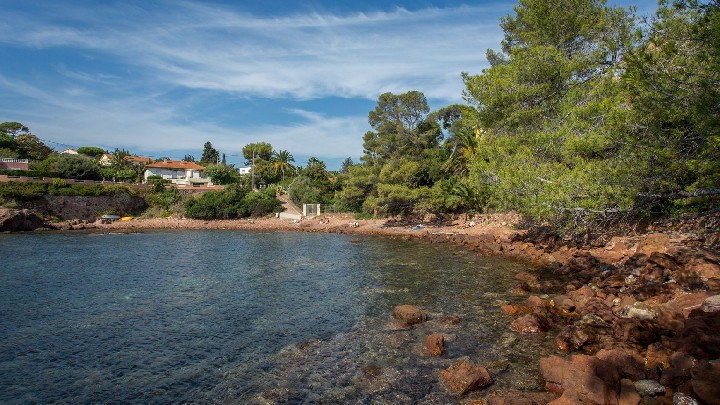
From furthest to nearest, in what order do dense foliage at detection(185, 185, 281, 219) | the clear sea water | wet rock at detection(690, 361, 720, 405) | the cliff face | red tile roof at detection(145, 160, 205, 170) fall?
red tile roof at detection(145, 160, 205, 170) → dense foliage at detection(185, 185, 281, 219) → the cliff face → the clear sea water → wet rock at detection(690, 361, 720, 405)

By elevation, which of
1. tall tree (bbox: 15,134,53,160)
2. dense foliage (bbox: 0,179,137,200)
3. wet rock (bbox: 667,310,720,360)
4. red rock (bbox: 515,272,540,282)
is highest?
tall tree (bbox: 15,134,53,160)

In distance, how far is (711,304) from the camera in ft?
33.9

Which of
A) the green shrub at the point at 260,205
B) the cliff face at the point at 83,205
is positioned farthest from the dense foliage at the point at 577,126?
the cliff face at the point at 83,205

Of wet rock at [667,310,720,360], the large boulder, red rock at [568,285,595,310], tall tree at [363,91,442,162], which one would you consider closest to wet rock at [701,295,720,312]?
wet rock at [667,310,720,360]

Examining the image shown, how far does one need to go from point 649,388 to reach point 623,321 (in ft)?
11.3

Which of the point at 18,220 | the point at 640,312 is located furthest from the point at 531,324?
the point at 18,220

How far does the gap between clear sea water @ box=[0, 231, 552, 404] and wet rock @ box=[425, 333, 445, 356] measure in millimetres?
220

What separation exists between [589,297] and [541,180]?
17.6 ft

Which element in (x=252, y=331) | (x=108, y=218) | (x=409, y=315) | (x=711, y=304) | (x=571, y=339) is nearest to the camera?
(x=711, y=304)

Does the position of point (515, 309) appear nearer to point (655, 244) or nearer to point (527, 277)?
point (527, 277)

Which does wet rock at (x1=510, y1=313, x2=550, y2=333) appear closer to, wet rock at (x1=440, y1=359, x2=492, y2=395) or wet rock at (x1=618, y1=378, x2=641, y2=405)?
wet rock at (x1=440, y1=359, x2=492, y2=395)

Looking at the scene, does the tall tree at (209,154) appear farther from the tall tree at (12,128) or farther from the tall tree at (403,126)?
the tall tree at (403,126)

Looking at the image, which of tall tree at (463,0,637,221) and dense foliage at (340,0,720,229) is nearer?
dense foliage at (340,0,720,229)

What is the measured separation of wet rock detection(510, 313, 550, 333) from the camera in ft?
38.9
